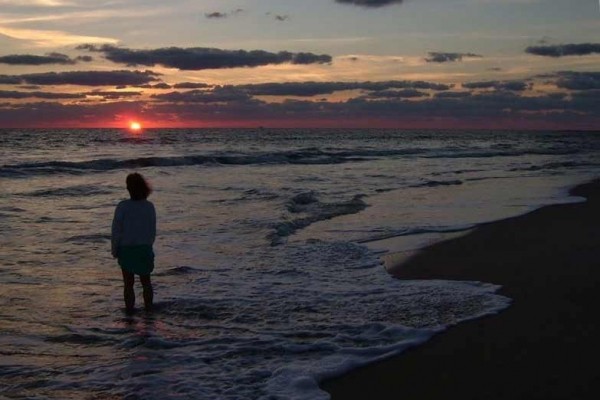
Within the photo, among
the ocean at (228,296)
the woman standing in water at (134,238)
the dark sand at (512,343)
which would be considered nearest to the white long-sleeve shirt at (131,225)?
the woman standing in water at (134,238)

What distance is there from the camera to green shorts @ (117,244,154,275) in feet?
23.8

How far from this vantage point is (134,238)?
7.29m

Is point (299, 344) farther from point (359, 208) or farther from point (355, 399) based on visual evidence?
point (359, 208)

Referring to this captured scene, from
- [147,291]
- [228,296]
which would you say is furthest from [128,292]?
[228,296]

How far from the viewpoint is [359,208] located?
1623cm

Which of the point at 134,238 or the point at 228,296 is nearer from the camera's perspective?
the point at 134,238

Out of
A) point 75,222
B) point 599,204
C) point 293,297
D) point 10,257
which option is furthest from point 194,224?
point 599,204

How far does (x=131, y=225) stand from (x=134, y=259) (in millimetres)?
381

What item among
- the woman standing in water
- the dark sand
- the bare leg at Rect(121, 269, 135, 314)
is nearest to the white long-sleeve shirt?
the woman standing in water

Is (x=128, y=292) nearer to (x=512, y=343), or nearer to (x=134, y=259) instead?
(x=134, y=259)

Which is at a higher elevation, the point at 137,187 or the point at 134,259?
the point at 137,187

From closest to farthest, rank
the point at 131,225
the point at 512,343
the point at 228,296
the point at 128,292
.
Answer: the point at 512,343 < the point at 128,292 < the point at 131,225 < the point at 228,296

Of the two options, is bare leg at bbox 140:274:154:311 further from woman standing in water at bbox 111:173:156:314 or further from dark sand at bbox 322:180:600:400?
dark sand at bbox 322:180:600:400

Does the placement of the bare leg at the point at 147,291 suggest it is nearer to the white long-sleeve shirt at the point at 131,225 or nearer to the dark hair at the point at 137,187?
the white long-sleeve shirt at the point at 131,225
